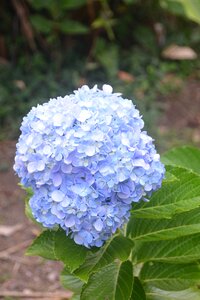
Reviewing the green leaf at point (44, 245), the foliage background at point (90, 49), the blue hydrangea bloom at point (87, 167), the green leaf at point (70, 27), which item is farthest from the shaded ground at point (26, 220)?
the blue hydrangea bloom at point (87, 167)

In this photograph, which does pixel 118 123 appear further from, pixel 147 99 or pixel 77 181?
pixel 147 99

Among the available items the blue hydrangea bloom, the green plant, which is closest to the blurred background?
the green plant

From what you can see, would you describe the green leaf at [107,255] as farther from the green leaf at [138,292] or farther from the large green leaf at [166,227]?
the green leaf at [138,292]

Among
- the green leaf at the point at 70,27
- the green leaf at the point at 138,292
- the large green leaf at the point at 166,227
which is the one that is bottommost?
the green leaf at the point at 138,292

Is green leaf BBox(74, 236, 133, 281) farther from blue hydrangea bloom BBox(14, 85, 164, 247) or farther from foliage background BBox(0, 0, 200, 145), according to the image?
foliage background BBox(0, 0, 200, 145)

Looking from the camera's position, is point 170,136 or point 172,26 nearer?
point 170,136

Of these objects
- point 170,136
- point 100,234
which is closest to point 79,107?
point 100,234
